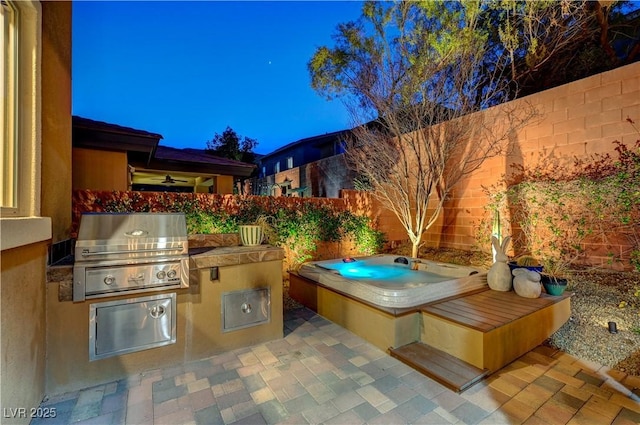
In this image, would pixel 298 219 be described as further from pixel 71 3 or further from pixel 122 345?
pixel 71 3

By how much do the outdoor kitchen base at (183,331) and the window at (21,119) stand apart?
80 centimetres

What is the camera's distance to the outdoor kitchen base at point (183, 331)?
2545 mm

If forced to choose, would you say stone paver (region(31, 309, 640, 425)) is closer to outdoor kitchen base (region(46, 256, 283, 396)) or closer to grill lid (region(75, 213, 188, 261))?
outdoor kitchen base (region(46, 256, 283, 396))

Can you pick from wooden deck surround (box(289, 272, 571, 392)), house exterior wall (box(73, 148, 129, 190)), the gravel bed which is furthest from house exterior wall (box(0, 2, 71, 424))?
the gravel bed

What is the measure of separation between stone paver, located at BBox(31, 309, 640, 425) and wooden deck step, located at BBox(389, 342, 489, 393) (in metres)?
0.07

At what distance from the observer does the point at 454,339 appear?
10.1 feet

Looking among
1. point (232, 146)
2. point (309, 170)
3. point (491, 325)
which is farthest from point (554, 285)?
point (232, 146)

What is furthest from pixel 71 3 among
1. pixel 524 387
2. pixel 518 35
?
pixel 518 35

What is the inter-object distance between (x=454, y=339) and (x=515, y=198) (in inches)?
179

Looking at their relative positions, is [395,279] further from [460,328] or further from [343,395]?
[343,395]

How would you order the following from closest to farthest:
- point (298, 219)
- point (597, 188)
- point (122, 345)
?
point (122, 345), point (597, 188), point (298, 219)

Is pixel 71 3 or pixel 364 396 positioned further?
pixel 71 3

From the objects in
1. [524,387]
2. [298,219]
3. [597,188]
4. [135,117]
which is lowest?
[524,387]

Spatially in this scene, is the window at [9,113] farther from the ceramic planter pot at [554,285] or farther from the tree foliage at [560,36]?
the tree foliage at [560,36]
